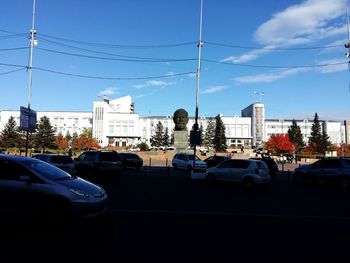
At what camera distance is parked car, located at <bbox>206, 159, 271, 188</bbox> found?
19.9 m

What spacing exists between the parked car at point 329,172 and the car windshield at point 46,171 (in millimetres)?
15918

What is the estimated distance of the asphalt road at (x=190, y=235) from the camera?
21.7 ft

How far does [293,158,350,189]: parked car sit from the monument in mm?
32718

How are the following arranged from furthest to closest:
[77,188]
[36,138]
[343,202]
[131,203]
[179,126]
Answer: [36,138], [179,126], [343,202], [131,203], [77,188]

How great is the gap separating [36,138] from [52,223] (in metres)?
101

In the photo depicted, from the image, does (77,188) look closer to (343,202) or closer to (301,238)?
(301,238)

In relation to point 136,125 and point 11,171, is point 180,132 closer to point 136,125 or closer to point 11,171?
point 11,171

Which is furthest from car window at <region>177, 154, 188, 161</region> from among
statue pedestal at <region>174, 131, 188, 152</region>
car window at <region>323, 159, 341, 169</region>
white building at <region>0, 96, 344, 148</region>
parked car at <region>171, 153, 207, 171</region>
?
white building at <region>0, 96, 344, 148</region>

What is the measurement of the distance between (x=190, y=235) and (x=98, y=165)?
16.8 metres

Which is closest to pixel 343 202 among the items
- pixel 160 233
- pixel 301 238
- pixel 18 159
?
pixel 301 238

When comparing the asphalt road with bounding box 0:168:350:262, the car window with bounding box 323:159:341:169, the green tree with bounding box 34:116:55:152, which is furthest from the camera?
the green tree with bounding box 34:116:55:152

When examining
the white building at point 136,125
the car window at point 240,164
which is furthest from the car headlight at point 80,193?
the white building at point 136,125

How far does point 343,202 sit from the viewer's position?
582 inches

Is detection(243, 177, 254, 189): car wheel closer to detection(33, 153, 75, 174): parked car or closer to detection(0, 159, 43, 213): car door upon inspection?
detection(33, 153, 75, 174): parked car
